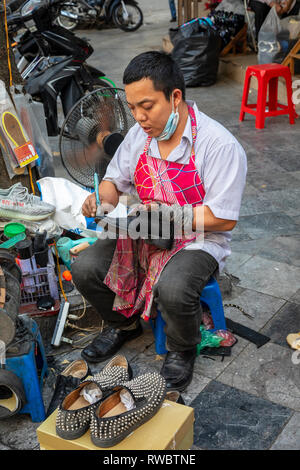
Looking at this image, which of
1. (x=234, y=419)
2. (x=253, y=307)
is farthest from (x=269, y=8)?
(x=234, y=419)

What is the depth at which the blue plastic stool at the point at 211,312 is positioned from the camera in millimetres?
2670

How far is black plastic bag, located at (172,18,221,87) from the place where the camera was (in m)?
7.18

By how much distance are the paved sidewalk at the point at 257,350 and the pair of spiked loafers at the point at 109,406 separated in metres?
0.36

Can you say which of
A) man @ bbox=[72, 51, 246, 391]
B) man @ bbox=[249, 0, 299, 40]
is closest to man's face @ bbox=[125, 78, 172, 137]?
man @ bbox=[72, 51, 246, 391]

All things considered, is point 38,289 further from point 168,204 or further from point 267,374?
point 267,374

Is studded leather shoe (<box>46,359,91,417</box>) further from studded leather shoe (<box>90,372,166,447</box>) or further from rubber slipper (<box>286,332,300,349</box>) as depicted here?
rubber slipper (<box>286,332,300,349</box>)

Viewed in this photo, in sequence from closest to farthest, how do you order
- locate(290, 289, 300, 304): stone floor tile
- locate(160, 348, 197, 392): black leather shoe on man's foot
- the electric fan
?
1. locate(160, 348, 197, 392): black leather shoe on man's foot
2. locate(290, 289, 300, 304): stone floor tile
3. the electric fan

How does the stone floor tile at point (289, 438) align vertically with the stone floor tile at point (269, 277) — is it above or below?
above

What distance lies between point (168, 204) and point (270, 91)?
412 cm

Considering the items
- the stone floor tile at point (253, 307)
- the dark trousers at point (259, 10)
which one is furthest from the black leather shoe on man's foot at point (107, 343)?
the dark trousers at point (259, 10)

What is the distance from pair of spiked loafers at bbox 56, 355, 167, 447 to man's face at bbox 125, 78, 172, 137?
1104mm

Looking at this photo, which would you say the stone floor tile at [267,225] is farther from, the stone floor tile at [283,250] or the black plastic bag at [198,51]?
the black plastic bag at [198,51]

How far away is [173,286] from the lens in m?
2.41
